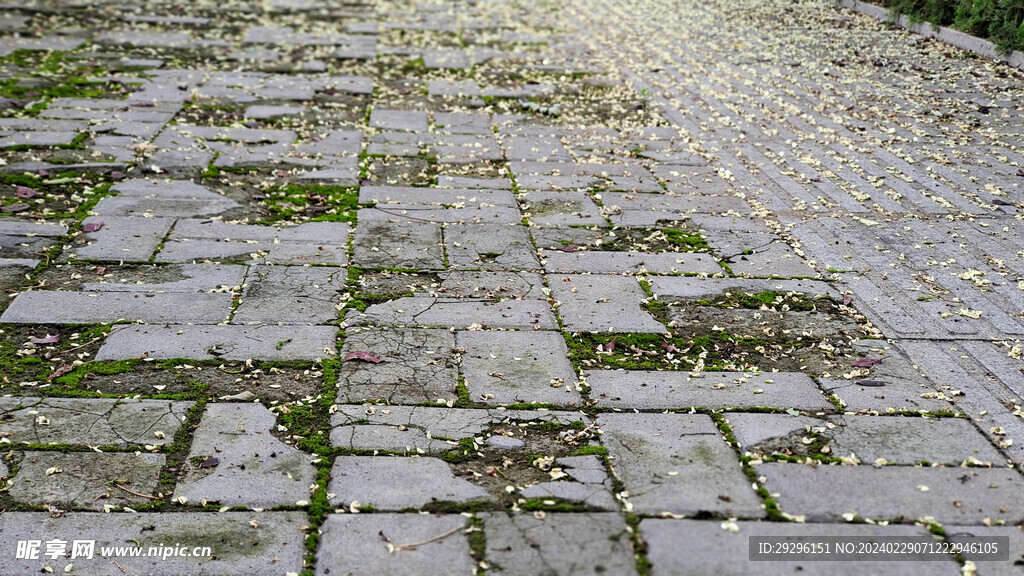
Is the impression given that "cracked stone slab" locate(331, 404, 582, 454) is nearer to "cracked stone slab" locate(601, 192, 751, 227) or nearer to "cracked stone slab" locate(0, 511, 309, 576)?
"cracked stone slab" locate(0, 511, 309, 576)

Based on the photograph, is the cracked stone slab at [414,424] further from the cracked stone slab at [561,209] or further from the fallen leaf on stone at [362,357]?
the cracked stone slab at [561,209]

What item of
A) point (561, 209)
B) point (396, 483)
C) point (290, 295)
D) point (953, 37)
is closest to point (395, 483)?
point (396, 483)

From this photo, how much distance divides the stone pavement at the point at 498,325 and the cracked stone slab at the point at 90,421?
0.06ft

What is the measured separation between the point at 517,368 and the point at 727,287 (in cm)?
132

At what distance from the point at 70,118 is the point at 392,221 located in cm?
317

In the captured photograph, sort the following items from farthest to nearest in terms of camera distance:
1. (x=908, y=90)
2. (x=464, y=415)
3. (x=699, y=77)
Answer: (x=699, y=77) → (x=908, y=90) → (x=464, y=415)

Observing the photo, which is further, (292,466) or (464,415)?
(464,415)

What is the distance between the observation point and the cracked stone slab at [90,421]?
2.87m

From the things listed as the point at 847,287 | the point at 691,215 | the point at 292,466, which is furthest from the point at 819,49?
the point at 292,466

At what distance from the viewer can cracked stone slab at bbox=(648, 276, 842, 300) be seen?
409 cm

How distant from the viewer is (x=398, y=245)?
453cm

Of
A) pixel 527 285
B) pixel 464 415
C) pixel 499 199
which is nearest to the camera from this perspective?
pixel 464 415

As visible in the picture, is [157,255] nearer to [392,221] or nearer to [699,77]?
[392,221]

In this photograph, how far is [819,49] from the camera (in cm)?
962
